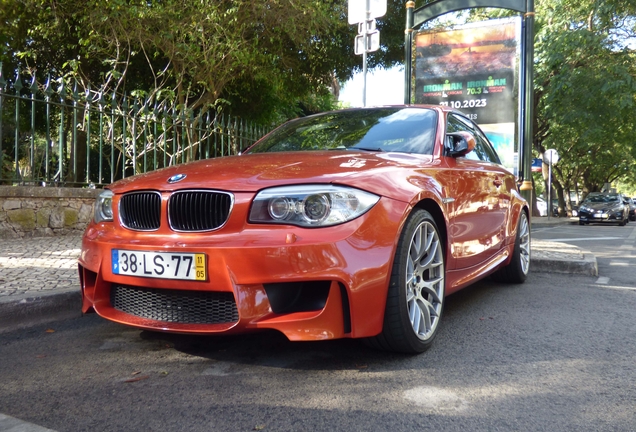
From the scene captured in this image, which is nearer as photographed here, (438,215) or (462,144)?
(438,215)

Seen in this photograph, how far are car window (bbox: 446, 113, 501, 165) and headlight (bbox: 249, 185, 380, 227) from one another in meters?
1.65

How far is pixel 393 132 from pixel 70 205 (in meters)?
5.03

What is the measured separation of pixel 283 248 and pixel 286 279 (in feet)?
0.43

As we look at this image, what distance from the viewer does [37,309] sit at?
3.60 metres

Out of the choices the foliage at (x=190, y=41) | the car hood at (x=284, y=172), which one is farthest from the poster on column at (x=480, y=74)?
the car hood at (x=284, y=172)

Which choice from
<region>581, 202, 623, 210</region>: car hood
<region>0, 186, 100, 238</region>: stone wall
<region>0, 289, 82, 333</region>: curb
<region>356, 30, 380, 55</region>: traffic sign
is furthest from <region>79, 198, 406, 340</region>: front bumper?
<region>581, 202, 623, 210</region>: car hood

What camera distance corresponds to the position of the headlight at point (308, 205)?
2.46 m

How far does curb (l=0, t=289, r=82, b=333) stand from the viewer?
3438mm

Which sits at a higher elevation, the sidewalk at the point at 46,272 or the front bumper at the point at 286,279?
the front bumper at the point at 286,279

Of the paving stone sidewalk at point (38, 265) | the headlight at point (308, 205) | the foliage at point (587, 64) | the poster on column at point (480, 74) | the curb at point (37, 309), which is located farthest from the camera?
the foliage at point (587, 64)

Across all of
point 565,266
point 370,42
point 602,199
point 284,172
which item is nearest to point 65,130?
point 370,42

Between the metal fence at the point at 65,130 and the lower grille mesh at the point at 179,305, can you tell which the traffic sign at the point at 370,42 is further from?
the lower grille mesh at the point at 179,305

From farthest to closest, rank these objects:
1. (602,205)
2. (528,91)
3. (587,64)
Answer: (602,205) → (587,64) → (528,91)

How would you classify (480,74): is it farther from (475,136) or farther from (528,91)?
(475,136)
